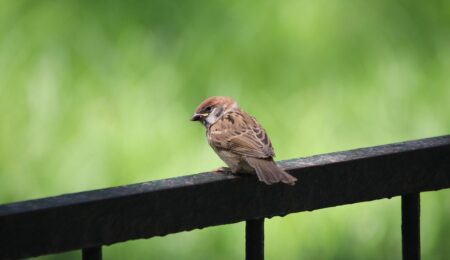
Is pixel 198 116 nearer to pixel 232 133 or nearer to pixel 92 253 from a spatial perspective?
pixel 232 133

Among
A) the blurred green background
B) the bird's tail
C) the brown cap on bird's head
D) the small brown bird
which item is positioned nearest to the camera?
the bird's tail

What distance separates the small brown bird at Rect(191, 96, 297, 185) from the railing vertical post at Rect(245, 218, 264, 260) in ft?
5.28

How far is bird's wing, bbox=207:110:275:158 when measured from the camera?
14.3 feet

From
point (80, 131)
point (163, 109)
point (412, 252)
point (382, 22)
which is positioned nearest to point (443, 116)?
point (382, 22)

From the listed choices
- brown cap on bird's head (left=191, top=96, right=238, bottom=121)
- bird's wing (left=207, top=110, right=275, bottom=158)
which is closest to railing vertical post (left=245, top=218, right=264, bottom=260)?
bird's wing (left=207, top=110, right=275, bottom=158)

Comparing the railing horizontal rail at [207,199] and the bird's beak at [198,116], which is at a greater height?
the bird's beak at [198,116]

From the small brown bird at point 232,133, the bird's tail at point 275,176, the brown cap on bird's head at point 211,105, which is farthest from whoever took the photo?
the brown cap on bird's head at point 211,105

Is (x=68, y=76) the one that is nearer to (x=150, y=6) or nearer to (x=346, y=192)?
(x=150, y=6)

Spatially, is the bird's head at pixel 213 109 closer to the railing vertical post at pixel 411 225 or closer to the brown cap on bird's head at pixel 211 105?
the brown cap on bird's head at pixel 211 105

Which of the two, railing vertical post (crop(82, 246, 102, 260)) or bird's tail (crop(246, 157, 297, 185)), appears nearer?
railing vertical post (crop(82, 246, 102, 260))

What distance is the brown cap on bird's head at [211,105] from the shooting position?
184 inches

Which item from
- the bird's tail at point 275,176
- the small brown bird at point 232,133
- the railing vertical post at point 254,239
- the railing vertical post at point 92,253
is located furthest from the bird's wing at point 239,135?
the railing vertical post at point 92,253

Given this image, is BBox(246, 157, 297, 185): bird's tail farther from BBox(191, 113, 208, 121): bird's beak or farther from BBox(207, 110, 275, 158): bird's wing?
BBox(191, 113, 208, 121): bird's beak

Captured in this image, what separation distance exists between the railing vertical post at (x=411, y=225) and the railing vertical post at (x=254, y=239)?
348 mm
